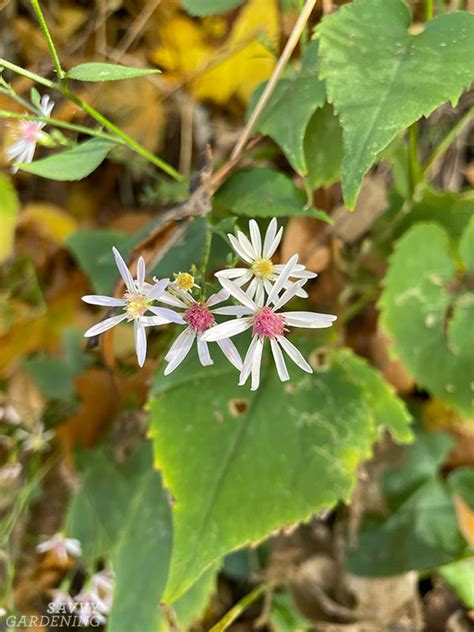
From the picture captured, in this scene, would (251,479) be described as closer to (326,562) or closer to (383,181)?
(326,562)

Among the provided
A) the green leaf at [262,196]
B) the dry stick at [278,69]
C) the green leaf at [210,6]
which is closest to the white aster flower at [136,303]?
the green leaf at [262,196]

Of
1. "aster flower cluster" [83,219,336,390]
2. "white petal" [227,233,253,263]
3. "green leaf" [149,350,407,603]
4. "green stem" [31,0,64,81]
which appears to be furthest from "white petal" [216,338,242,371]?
"green stem" [31,0,64,81]

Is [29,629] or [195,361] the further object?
[29,629]

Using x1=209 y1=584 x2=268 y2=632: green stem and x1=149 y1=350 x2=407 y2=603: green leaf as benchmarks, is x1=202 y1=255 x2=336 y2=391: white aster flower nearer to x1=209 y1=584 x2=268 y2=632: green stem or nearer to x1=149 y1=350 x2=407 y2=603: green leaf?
x1=149 y1=350 x2=407 y2=603: green leaf

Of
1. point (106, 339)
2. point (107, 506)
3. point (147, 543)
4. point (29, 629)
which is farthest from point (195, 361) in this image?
point (29, 629)

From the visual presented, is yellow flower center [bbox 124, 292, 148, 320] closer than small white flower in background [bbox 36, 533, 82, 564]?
Yes
